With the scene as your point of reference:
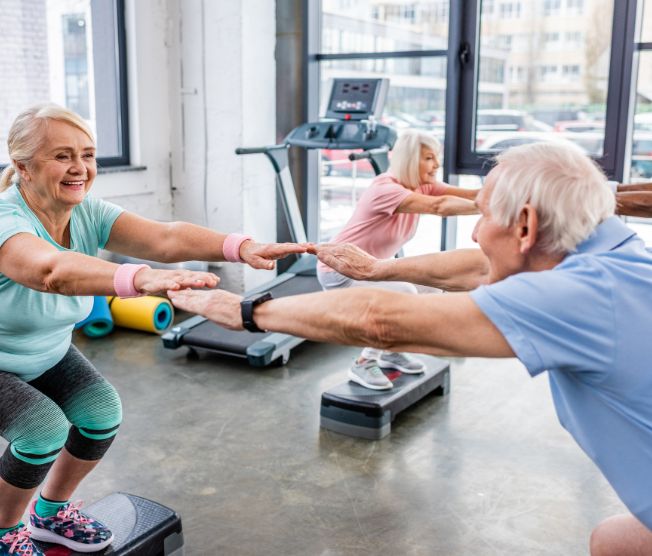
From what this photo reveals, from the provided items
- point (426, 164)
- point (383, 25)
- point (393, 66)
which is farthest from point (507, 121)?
point (426, 164)

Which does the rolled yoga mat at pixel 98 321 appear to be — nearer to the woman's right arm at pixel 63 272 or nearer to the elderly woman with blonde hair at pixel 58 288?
the elderly woman with blonde hair at pixel 58 288

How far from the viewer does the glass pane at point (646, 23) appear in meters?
4.86

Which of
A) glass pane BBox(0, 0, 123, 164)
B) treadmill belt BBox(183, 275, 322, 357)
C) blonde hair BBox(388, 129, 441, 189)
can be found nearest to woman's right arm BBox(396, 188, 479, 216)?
blonde hair BBox(388, 129, 441, 189)

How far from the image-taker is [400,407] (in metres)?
3.62

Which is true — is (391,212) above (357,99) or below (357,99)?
below

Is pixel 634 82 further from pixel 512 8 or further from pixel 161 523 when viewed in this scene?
pixel 161 523

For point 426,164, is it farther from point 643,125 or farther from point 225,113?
point 225,113

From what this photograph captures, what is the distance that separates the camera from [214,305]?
1748mm

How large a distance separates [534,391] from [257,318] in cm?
275

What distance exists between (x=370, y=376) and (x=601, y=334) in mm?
2433

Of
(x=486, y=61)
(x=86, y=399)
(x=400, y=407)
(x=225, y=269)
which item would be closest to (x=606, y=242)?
(x=86, y=399)

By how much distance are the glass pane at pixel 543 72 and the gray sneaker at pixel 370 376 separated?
2.31m

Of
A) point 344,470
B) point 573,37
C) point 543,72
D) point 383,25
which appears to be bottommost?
point 344,470

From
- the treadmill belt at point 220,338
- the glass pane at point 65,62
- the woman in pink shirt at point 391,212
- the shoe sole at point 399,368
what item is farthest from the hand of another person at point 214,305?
the glass pane at point 65,62
